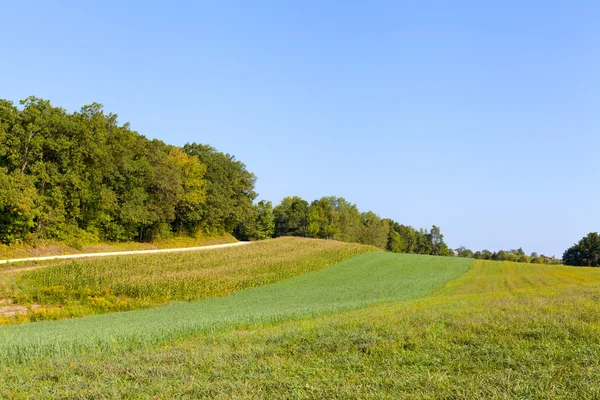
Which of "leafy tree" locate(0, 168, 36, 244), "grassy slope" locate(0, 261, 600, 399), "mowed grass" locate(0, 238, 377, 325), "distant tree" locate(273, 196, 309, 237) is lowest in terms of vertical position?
"mowed grass" locate(0, 238, 377, 325)

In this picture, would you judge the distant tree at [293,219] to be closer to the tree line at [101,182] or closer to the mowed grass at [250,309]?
the tree line at [101,182]

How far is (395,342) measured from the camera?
7.28 meters

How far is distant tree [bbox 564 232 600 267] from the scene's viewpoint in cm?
8462

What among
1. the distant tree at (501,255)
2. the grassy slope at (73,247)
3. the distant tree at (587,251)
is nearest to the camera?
the grassy slope at (73,247)

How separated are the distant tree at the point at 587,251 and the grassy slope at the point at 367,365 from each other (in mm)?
94162

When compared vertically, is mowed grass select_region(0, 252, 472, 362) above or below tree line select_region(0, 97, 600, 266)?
below

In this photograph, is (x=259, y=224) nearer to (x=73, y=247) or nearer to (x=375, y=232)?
(x=375, y=232)

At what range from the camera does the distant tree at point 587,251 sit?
84.6m

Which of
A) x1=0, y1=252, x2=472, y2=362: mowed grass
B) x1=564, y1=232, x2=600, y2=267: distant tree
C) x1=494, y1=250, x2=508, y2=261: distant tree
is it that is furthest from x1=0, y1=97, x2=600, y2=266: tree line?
x1=494, y1=250, x2=508, y2=261: distant tree

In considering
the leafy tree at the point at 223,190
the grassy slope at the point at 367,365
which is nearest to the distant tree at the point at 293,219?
the leafy tree at the point at 223,190

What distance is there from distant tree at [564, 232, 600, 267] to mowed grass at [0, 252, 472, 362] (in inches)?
2275

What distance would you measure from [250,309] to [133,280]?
1404 centimetres

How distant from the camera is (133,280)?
28125 mm

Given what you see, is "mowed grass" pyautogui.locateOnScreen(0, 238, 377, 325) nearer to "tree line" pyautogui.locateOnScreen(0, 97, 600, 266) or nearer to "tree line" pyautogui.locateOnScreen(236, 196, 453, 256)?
"tree line" pyautogui.locateOnScreen(0, 97, 600, 266)
